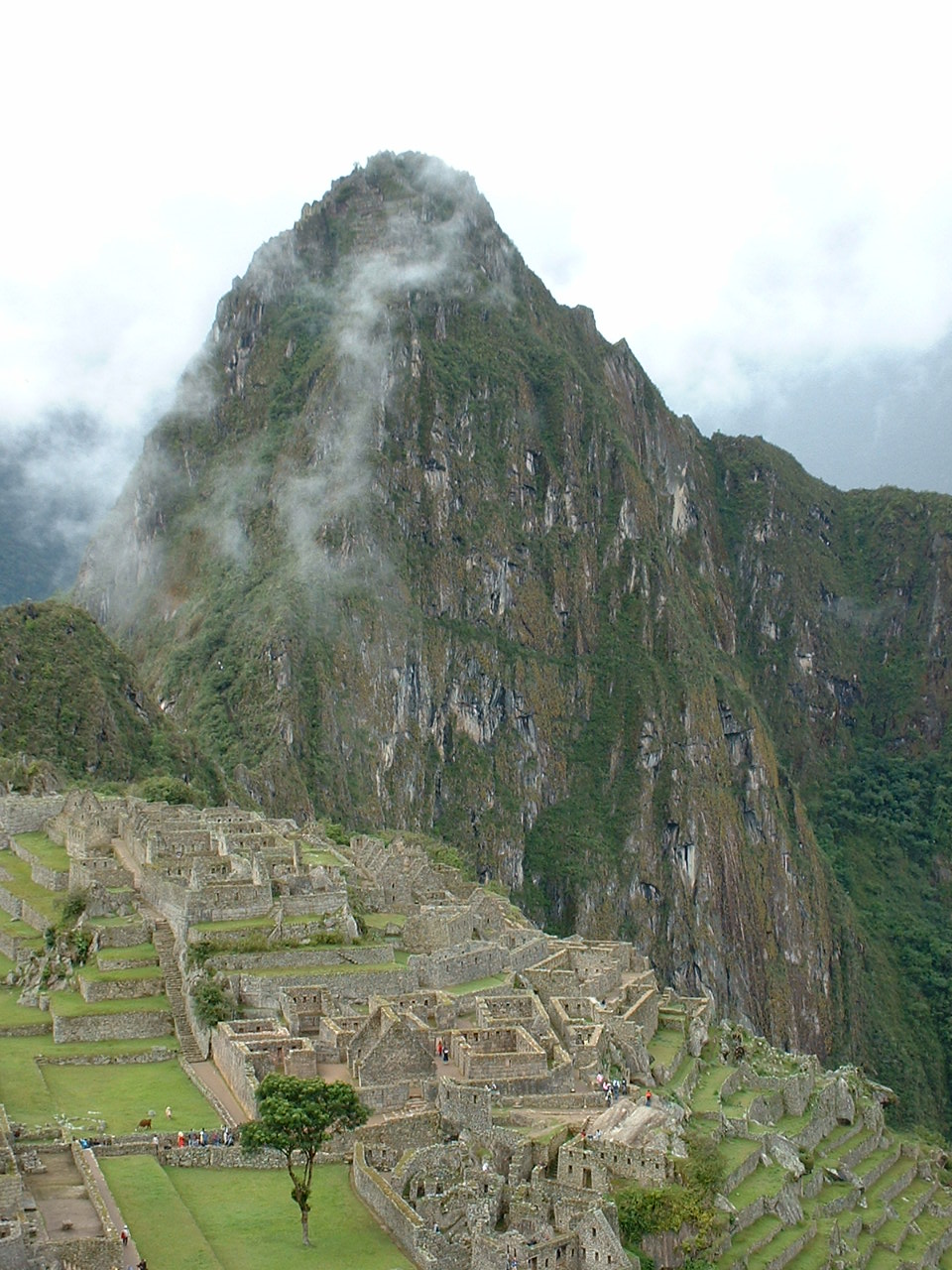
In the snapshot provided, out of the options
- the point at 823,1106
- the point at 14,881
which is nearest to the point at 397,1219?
the point at 823,1106

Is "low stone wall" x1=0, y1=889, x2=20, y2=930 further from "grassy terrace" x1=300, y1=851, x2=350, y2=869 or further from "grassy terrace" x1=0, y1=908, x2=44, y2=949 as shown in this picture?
"grassy terrace" x1=300, y1=851, x2=350, y2=869

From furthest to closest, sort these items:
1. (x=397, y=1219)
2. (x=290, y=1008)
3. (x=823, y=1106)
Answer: (x=823, y=1106), (x=290, y=1008), (x=397, y=1219)

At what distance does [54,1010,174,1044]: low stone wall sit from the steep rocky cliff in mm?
102056

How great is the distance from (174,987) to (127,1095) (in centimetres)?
663

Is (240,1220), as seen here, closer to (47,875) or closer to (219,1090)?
(219,1090)

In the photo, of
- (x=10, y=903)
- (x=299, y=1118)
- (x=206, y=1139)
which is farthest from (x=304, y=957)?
(x=10, y=903)

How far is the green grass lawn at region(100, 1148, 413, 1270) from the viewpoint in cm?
2795

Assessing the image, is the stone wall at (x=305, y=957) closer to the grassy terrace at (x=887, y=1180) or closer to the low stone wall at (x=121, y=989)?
the low stone wall at (x=121, y=989)

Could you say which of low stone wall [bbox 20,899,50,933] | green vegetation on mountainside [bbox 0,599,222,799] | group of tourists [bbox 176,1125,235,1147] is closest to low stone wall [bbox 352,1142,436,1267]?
group of tourists [bbox 176,1125,235,1147]

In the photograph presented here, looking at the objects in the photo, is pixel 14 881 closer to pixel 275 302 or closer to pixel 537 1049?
pixel 537 1049

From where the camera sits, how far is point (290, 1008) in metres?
41.0

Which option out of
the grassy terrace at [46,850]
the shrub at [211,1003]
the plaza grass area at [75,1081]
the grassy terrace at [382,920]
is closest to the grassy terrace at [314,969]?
the shrub at [211,1003]

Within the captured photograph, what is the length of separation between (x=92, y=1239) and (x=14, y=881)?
3320 cm

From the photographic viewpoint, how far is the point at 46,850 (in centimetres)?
6097
